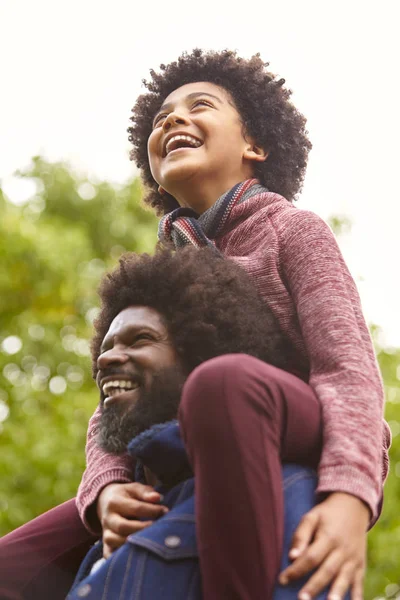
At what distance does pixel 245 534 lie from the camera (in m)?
1.25

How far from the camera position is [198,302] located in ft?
5.63

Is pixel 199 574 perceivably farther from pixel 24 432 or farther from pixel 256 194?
pixel 24 432

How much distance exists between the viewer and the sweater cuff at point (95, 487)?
1743mm

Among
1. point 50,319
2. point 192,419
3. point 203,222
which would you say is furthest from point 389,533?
A: point 192,419

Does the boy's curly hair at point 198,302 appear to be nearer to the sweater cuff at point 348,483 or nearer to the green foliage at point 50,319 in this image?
the sweater cuff at point 348,483

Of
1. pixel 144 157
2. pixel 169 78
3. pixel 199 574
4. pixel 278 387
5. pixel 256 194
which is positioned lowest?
pixel 199 574

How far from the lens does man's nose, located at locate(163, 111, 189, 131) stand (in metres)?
2.22

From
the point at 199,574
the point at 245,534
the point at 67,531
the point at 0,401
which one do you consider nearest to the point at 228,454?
the point at 245,534

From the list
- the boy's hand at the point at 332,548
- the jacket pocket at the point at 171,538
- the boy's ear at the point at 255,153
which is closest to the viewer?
the boy's hand at the point at 332,548

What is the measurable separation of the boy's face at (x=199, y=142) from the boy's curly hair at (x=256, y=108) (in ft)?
0.20

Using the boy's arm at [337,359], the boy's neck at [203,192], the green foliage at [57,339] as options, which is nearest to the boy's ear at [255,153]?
the boy's neck at [203,192]

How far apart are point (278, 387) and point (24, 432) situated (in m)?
5.53

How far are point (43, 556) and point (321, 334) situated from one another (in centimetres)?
82

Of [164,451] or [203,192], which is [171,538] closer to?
[164,451]
